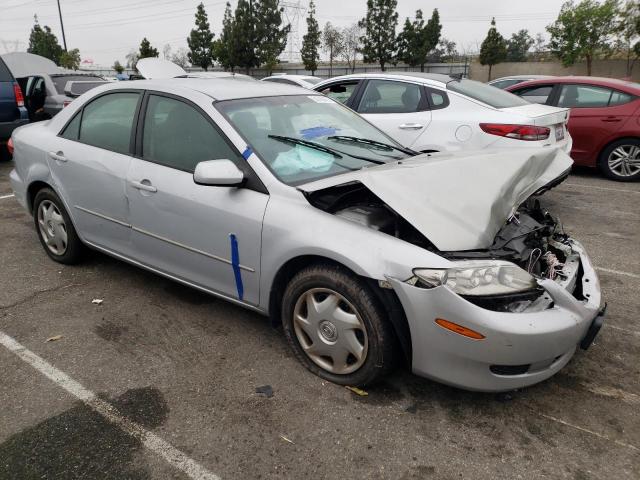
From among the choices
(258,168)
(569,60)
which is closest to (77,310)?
(258,168)

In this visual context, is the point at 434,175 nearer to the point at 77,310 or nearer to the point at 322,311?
the point at 322,311

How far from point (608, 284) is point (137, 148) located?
373 centimetres

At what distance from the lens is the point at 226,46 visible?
172 feet

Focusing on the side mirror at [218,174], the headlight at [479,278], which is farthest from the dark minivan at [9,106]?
the headlight at [479,278]

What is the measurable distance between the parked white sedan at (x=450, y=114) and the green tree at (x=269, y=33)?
4775cm

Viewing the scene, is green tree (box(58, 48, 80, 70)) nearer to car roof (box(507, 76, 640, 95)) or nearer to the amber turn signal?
car roof (box(507, 76, 640, 95))

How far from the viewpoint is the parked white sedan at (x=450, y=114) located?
546cm

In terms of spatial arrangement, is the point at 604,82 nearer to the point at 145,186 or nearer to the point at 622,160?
the point at 622,160

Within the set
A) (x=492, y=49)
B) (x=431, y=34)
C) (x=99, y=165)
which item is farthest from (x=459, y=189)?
(x=431, y=34)

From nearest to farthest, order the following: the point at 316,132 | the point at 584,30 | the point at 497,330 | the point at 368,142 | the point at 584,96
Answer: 1. the point at 497,330
2. the point at 316,132
3. the point at 368,142
4. the point at 584,96
5. the point at 584,30

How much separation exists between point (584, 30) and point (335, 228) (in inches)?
1631

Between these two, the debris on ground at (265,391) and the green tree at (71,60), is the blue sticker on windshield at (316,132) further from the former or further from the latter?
the green tree at (71,60)

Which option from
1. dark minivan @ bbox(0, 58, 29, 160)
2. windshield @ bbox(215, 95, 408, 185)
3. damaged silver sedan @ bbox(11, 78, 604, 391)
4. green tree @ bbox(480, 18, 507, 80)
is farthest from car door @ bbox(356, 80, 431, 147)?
green tree @ bbox(480, 18, 507, 80)

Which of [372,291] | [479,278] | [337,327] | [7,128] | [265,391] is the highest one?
[479,278]
